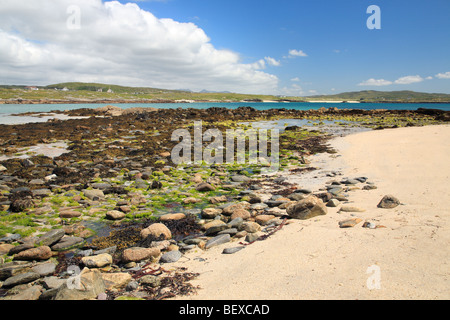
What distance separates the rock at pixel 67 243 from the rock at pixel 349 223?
5.66 m

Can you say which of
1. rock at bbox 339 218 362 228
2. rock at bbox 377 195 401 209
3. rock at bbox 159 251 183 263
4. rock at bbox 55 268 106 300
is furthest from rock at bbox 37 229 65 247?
rock at bbox 377 195 401 209

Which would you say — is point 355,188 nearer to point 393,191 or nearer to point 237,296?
point 393,191

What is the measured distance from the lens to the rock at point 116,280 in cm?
411

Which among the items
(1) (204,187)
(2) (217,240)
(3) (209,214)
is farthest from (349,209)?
(1) (204,187)

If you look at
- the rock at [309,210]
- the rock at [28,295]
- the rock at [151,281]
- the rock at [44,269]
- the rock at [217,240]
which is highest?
the rock at [309,210]

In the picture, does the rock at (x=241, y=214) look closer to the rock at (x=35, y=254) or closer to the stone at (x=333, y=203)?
the stone at (x=333, y=203)

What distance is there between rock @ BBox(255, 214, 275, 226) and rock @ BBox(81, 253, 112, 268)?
3.39 m

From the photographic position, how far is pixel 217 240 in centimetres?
562

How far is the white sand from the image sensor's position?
3.27 meters

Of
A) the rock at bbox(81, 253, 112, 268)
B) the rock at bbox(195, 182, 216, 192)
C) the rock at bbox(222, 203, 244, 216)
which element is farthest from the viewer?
the rock at bbox(195, 182, 216, 192)

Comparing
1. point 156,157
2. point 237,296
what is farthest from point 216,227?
point 156,157

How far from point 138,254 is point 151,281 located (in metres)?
1.03

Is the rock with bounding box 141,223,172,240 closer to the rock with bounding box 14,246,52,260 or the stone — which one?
the rock with bounding box 14,246,52,260

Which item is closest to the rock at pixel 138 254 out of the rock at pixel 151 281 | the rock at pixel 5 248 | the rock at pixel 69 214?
the rock at pixel 151 281
